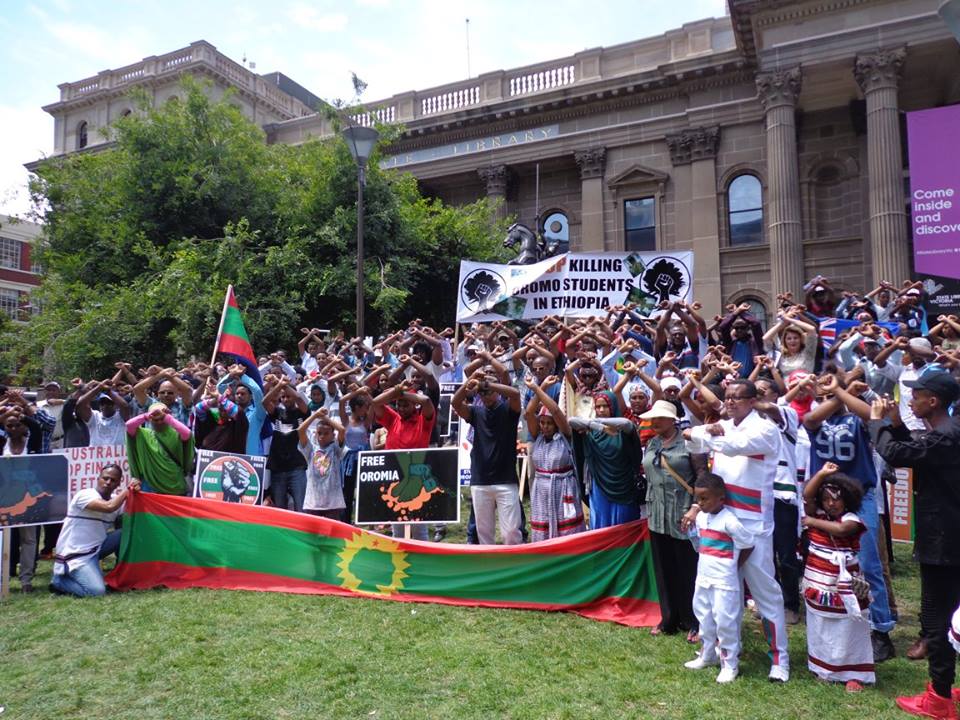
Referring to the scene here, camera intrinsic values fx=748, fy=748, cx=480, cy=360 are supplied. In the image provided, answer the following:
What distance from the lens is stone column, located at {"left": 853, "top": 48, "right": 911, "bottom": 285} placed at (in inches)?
813

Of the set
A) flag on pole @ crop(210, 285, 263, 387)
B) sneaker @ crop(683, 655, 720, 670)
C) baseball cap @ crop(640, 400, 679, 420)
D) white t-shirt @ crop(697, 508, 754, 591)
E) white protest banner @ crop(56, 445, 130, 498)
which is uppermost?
flag on pole @ crop(210, 285, 263, 387)

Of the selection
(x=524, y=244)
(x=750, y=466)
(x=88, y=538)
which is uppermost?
(x=524, y=244)

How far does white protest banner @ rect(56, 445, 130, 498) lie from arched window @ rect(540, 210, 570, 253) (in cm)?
2222

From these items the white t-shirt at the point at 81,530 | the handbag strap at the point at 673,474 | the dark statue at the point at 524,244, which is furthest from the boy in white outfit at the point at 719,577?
the dark statue at the point at 524,244

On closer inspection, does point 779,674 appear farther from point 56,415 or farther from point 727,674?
point 56,415

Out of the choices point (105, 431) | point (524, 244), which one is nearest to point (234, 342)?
point (105, 431)

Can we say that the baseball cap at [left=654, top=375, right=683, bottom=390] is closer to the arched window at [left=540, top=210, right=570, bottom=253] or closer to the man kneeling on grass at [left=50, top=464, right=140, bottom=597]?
the man kneeling on grass at [left=50, top=464, right=140, bottom=597]

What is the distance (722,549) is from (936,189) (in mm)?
16316

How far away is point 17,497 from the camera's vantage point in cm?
828

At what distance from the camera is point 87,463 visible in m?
9.02

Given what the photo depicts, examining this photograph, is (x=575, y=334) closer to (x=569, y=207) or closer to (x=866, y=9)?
(x=866, y=9)

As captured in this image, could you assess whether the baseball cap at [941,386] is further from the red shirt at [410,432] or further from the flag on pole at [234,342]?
the flag on pole at [234,342]

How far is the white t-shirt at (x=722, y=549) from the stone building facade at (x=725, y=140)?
18.3 m

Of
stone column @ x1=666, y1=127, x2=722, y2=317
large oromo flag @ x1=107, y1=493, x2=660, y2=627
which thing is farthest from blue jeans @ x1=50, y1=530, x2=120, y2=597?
stone column @ x1=666, y1=127, x2=722, y2=317
